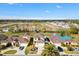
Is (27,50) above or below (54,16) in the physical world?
below

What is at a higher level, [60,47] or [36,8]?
[36,8]

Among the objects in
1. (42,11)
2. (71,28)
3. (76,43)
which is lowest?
(76,43)

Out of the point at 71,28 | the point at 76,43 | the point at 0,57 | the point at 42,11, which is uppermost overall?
the point at 42,11

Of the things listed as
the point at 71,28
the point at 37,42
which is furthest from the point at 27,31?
the point at 71,28

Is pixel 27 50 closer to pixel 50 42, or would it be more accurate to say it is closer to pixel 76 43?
pixel 50 42

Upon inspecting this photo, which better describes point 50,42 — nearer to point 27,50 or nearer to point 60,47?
point 60,47

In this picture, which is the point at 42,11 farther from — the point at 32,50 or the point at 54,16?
the point at 32,50

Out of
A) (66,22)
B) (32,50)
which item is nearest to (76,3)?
(66,22)
